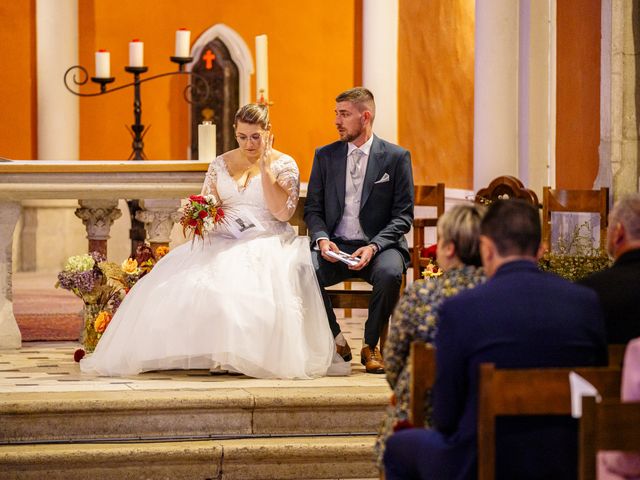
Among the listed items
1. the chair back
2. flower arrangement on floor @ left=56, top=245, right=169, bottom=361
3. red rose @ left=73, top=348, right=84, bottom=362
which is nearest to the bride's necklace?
the chair back

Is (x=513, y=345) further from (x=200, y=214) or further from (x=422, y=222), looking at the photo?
(x=422, y=222)

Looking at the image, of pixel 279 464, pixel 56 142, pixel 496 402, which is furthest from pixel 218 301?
pixel 56 142

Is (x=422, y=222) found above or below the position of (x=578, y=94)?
below

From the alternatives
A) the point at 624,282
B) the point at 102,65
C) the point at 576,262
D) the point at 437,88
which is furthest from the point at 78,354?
the point at 437,88

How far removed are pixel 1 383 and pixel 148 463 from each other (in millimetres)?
1043

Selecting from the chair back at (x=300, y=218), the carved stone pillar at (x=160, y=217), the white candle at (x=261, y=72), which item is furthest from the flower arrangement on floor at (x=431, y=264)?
the white candle at (x=261, y=72)

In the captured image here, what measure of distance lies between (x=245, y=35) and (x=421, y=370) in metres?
9.17

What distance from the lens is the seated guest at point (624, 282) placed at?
350cm

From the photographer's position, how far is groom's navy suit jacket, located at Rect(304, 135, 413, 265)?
19.8 feet

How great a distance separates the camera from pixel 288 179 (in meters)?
6.06

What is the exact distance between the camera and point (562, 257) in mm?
6324

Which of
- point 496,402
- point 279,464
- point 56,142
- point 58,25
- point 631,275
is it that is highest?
point 58,25

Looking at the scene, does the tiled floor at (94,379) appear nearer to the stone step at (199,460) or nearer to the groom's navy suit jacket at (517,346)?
the stone step at (199,460)

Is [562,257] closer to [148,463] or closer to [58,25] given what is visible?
[148,463]
